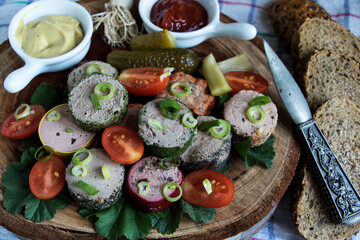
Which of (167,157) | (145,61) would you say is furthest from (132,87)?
(167,157)

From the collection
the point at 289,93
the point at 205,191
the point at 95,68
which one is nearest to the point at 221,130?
the point at 205,191

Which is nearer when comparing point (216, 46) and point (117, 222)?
point (117, 222)

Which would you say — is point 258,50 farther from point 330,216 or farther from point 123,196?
point 123,196

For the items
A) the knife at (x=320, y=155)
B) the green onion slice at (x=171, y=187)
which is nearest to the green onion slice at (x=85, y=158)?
the green onion slice at (x=171, y=187)

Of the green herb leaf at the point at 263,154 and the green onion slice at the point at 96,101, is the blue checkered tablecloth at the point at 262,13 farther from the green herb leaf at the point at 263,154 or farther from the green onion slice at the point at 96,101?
the green onion slice at the point at 96,101

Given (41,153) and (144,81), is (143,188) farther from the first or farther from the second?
(144,81)

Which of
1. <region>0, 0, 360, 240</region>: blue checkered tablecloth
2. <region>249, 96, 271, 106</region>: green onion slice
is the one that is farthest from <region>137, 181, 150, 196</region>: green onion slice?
<region>0, 0, 360, 240</region>: blue checkered tablecloth

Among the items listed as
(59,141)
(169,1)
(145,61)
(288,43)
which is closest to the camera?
(59,141)
